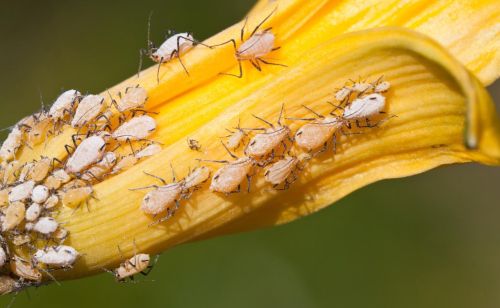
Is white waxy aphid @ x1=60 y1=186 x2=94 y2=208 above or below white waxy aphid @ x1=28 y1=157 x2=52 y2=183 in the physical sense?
below

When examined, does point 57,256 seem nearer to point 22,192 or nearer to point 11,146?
point 22,192

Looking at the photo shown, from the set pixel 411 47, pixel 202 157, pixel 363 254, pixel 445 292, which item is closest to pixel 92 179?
pixel 202 157

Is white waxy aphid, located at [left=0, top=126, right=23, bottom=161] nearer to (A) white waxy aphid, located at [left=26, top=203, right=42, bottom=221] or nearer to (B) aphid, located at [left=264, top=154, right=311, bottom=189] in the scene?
(A) white waxy aphid, located at [left=26, top=203, right=42, bottom=221]

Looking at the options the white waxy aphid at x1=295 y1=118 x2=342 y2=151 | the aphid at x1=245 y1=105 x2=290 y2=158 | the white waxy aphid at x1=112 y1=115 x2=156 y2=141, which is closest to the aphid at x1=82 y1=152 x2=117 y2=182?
the white waxy aphid at x1=112 y1=115 x2=156 y2=141

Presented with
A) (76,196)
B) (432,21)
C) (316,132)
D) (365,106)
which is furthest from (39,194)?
(432,21)

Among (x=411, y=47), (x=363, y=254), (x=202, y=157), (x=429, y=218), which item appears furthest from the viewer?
(x=429, y=218)

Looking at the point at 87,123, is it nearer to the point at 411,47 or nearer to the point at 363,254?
the point at 411,47

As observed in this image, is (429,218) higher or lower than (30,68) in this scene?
lower

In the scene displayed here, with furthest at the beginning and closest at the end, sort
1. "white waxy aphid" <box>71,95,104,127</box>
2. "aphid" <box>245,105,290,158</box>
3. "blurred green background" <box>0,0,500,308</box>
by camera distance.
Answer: "blurred green background" <box>0,0,500,308</box> < "white waxy aphid" <box>71,95,104,127</box> < "aphid" <box>245,105,290,158</box>
